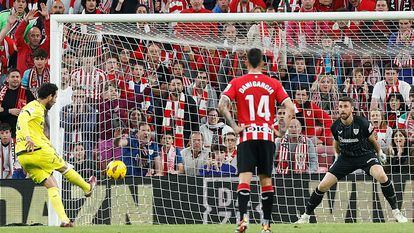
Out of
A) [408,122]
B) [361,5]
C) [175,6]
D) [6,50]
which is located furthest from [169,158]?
[361,5]

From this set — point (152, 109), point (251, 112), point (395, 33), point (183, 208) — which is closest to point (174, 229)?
point (251, 112)

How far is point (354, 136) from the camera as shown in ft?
53.3

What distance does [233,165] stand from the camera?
17.3 m

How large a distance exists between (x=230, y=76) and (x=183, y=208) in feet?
7.76

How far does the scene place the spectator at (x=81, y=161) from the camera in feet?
56.1

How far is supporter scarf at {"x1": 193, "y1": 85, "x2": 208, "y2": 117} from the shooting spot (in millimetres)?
17734

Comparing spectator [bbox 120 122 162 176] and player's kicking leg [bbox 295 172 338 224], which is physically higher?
spectator [bbox 120 122 162 176]

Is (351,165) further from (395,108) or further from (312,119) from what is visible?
(395,108)

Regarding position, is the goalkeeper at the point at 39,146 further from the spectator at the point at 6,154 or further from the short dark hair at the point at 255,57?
the spectator at the point at 6,154

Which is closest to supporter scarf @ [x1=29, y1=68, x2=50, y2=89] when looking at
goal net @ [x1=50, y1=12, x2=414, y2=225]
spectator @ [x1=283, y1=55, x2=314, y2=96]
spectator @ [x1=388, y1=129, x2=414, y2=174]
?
goal net @ [x1=50, y1=12, x2=414, y2=225]

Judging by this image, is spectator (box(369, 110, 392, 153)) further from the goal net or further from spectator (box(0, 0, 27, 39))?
spectator (box(0, 0, 27, 39))

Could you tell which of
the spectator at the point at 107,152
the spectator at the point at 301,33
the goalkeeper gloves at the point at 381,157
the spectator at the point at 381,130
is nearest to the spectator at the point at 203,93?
the spectator at the point at 107,152

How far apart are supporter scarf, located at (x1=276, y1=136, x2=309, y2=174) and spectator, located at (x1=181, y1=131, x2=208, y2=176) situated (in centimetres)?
117

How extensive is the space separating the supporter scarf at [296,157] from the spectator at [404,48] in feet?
6.53
